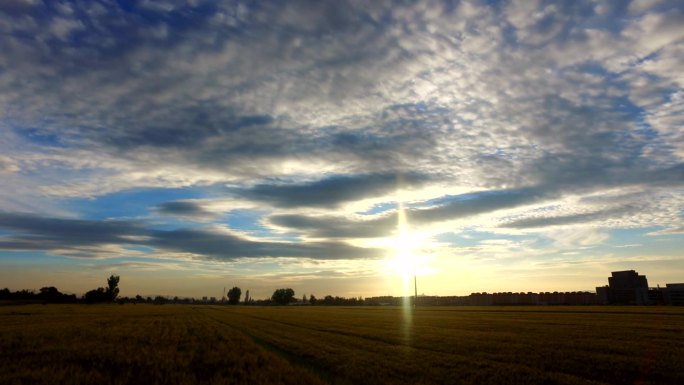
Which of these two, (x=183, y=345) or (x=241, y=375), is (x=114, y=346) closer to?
(x=183, y=345)

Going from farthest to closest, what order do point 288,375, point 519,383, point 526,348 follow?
1. point 526,348
2. point 288,375
3. point 519,383

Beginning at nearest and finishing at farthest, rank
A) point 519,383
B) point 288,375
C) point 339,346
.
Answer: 1. point 519,383
2. point 288,375
3. point 339,346

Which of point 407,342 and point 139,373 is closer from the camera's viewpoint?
point 139,373

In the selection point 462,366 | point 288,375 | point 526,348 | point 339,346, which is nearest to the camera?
point 288,375

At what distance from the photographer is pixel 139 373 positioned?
17.6 m

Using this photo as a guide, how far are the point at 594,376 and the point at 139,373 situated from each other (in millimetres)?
19707

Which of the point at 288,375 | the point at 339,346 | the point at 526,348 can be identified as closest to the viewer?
the point at 288,375

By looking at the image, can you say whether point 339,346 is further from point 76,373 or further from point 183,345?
point 76,373

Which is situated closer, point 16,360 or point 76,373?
point 76,373

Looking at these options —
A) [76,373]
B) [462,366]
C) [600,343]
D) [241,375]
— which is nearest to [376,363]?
[462,366]

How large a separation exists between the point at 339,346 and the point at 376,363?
769 cm

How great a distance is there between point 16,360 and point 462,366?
22.2 metres

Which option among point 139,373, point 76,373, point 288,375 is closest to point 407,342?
point 288,375

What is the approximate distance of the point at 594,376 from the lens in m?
17.7
